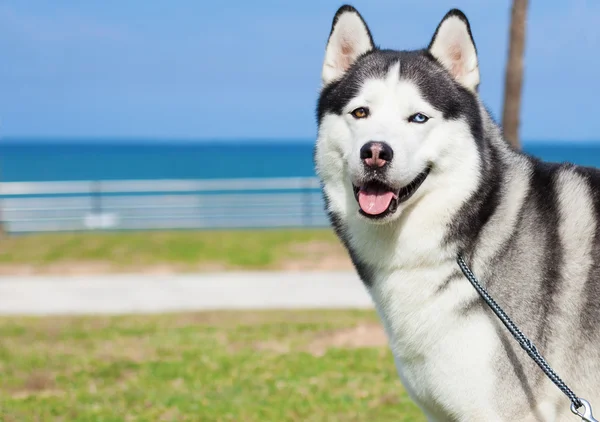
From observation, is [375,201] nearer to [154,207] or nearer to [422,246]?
[422,246]

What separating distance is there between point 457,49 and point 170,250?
1127 cm

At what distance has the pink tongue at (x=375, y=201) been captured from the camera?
3467 millimetres

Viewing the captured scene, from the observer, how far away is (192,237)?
15.6m

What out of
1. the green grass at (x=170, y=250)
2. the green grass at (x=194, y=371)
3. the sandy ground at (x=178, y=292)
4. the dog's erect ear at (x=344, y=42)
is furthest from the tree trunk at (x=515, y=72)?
the dog's erect ear at (x=344, y=42)

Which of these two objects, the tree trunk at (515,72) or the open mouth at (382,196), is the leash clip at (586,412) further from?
the tree trunk at (515,72)

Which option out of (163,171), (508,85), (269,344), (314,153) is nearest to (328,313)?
(269,344)

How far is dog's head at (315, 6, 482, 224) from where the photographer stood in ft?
11.2

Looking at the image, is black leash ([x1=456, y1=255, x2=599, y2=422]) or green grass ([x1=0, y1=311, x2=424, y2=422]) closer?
black leash ([x1=456, y1=255, x2=599, y2=422])

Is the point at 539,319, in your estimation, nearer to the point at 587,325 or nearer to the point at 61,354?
the point at 587,325

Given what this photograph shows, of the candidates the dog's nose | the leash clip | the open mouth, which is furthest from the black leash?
the dog's nose

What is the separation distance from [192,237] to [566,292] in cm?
1257

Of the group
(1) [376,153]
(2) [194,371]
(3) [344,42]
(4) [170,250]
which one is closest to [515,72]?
(2) [194,371]

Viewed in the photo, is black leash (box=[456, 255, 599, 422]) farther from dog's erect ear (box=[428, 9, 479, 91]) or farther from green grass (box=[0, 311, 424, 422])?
green grass (box=[0, 311, 424, 422])

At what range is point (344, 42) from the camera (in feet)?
13.0
